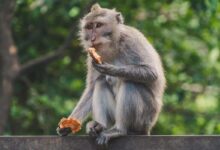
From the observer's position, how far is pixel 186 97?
15.2 metres

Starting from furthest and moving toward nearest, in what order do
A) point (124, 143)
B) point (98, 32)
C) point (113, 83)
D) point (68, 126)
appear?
1. point (113, 83)
2. point (98, 32)
3. point (68, 126)
4. point (124, 143)

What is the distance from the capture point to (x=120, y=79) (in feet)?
29.2

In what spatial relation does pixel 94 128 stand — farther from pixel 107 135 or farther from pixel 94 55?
pixel 94 55

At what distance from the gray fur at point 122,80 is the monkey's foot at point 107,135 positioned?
0.13 m

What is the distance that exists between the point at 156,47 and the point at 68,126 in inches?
251

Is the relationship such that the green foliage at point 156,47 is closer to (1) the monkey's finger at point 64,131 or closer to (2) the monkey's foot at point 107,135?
(2) the monkey's foot at point 107,135

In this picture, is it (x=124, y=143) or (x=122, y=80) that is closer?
(x=124, y=143)

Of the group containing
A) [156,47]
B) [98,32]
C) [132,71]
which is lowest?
[156,47]

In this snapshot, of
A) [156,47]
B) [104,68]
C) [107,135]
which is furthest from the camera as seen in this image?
[156,47]

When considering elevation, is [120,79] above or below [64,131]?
above

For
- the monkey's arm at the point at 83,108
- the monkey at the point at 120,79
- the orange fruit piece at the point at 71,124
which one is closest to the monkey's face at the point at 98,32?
the monkey at the point at 120,79

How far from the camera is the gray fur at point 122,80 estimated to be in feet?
28.4

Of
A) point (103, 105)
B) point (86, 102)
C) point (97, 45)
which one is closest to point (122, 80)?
point (103, 105)

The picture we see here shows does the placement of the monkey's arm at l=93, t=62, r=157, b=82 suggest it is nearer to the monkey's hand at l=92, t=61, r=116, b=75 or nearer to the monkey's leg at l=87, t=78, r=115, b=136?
the monkey's hand at l=92, t=61, r=116, b=75
